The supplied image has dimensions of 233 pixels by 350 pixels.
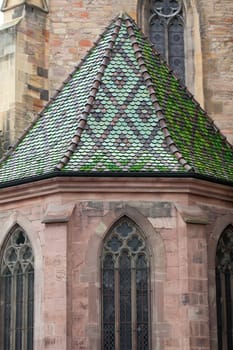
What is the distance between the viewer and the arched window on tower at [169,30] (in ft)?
84.4

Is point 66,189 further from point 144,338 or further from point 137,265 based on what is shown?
point 144,338

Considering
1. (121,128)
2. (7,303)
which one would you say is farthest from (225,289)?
(7,303)

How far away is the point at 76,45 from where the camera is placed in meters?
25.3

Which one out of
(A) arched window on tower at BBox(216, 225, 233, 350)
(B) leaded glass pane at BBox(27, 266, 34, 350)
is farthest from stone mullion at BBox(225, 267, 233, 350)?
(B) leaded glass pane at BBox(27, 266, 34, 350)

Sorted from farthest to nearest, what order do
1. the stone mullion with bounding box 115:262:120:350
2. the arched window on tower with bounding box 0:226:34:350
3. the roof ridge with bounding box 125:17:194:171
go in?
the roof ridge with bounding box 125:17:194:171, the arched window on tower with bounding box 0:226:34:350, the stone mullion with bounding box 115:262:120:350

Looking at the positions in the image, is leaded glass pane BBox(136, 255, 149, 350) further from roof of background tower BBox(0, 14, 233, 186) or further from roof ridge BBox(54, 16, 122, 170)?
roof ridge BBox(54, 16, 122, 170)

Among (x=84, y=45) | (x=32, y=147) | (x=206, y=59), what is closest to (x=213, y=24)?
(x=206, y=59)

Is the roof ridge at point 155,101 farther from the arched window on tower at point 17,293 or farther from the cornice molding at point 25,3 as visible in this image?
the cornice molding at point 25,3

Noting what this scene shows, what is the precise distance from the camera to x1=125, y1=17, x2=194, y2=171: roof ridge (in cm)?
1881

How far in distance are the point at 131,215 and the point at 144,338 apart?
227 cm

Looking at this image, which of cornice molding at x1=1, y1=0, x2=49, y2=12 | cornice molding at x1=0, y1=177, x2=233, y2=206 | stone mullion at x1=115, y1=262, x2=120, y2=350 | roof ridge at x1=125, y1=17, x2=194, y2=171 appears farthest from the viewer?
cornice molding at x1=1, y1=0, x2=49, y2=12

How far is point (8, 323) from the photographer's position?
19.0 meters

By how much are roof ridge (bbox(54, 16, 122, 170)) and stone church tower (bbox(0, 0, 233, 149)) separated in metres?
3.79

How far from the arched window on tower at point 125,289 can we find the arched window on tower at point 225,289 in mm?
1512
